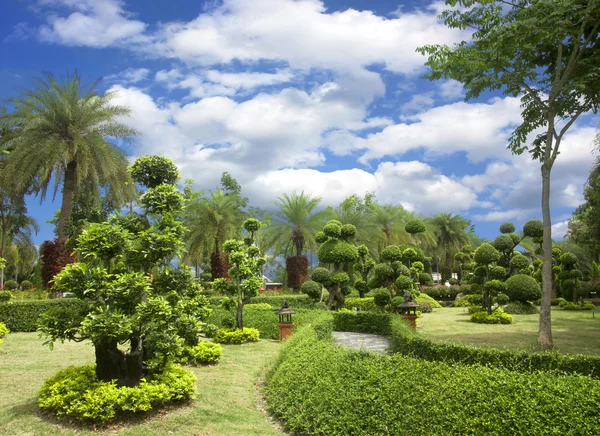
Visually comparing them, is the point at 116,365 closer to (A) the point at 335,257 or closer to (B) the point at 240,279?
(B) the point at 240,279

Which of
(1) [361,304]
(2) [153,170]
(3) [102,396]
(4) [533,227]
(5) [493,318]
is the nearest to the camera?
(3) [102,396]

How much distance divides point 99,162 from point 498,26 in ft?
60.2

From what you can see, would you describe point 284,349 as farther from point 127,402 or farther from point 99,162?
point 99,162

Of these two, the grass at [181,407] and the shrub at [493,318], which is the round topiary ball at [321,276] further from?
the grass at [181,407]

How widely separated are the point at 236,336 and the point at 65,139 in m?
13.9

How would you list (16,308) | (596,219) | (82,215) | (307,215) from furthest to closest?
(307,215) → (82,215) → (596,219) → (16,308)

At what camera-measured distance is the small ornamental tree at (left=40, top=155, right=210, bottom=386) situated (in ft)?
23.4

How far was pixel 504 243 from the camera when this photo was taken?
82.6ft

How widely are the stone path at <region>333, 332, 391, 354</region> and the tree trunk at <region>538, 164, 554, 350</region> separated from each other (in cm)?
435

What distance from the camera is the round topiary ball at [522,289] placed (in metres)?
22.6

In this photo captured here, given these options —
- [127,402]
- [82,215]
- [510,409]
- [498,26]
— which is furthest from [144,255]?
[82,215]

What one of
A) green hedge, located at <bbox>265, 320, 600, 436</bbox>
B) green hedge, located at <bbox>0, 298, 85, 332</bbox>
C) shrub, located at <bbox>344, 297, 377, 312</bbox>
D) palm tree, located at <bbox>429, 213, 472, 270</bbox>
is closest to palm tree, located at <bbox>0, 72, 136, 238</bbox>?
green hedge, located at <bbox>0, 298, 85, 332</bbox>

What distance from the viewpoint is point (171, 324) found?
24.5ft

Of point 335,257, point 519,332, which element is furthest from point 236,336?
point 519,332
